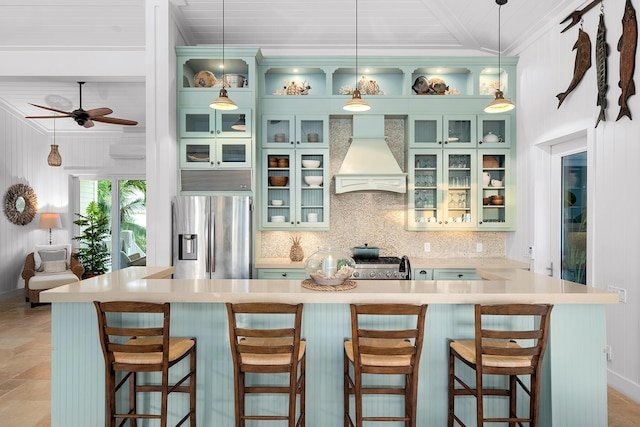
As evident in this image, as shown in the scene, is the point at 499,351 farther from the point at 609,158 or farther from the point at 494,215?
the point at 494,215

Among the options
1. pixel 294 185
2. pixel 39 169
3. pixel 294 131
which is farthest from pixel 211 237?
pixel 39 169

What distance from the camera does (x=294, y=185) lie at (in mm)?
4762

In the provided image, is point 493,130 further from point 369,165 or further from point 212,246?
point 212,246

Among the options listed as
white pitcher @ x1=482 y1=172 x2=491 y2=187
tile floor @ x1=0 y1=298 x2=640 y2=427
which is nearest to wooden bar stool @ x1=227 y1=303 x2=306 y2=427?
tile floor @ x1=0 y1=298 x2=640 y2=427

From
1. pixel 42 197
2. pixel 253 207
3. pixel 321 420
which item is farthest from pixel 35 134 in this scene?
pixel 321 420

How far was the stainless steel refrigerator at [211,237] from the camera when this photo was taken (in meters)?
4.23

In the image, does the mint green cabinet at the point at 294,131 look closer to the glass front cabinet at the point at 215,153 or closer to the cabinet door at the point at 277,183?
the cabinet door at the point at 277,183

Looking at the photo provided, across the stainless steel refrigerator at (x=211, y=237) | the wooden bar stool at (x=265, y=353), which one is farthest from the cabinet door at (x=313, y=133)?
the wooden bar stool at (x=265, y=353)

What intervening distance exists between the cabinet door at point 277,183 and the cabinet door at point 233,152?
32 centimetres

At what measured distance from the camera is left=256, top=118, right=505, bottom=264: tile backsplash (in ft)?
16.7

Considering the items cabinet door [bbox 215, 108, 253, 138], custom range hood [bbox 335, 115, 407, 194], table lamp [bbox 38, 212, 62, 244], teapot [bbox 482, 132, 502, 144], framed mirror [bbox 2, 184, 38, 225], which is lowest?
table lamp [bbox 38, 212, 62, 244]

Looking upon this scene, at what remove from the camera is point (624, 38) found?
10.4ft

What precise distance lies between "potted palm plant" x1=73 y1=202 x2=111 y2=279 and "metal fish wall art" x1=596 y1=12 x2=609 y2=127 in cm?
815

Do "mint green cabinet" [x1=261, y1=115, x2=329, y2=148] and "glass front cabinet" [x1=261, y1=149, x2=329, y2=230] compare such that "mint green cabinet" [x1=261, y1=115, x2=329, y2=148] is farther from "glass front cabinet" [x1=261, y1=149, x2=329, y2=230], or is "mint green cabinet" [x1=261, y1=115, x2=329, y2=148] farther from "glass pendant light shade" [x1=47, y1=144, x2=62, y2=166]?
"glass pendant light shade" [x1=47, y1=144, x2=62, y2=166]
